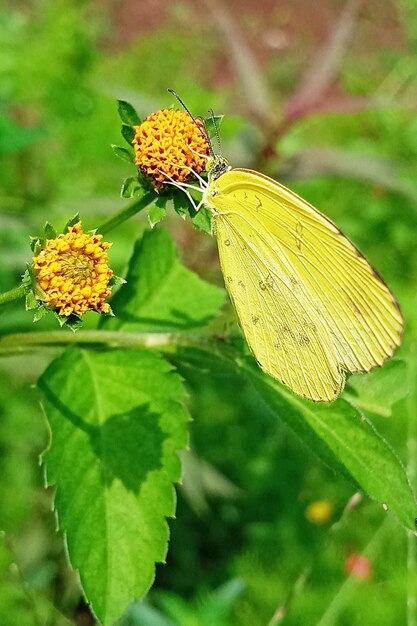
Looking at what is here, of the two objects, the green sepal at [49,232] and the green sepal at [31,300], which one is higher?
the green sepal at [49,232]

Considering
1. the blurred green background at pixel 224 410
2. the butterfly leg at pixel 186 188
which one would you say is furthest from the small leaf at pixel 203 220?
the blurred green background at pixel 224 410

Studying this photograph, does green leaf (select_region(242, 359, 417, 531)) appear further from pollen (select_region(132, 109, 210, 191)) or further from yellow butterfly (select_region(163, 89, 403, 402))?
pollen (select_region(132, 109, 210, 191))

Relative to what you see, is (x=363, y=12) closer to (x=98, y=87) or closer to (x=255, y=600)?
(x=98, y=87)

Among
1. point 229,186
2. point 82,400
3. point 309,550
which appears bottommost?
point 309,550

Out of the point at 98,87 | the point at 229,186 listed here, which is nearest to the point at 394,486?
the point at 229,186

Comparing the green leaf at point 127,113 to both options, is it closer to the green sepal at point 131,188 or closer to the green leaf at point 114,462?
the green sepal at point 131,188

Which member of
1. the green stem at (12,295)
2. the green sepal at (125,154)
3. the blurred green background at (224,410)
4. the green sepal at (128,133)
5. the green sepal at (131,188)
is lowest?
the blurred green background at (224,410)
